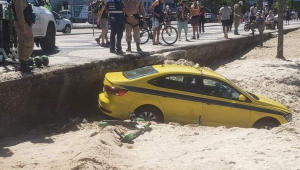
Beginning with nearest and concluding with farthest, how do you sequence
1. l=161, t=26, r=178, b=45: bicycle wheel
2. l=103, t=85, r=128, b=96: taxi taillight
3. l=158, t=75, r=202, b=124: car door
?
l=103, t=85, r=128, b=96: taxi taillight, l=158, t=75, r=202, b=124: car door, l=161, t=26, r=178, b=45: bicycle wheel

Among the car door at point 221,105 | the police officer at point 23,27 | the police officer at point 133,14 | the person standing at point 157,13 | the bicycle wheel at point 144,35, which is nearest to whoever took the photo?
the police officer at point 23,27

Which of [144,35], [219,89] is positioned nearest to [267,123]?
[219,89]

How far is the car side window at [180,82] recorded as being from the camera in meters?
9.40

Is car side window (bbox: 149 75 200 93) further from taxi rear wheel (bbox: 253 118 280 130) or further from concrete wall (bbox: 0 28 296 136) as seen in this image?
concrete wall (bbox: 0 28 296 136)

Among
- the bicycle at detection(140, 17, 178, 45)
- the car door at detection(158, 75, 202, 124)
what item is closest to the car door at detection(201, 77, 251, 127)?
the car door at detection(158, 75, 202, 124)

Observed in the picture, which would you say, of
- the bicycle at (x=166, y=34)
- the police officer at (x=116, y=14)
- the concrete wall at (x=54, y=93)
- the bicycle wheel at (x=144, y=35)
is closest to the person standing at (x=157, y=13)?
the bicycle at (x=166, y=34)

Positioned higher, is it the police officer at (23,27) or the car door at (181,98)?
the police officer at (23,27)

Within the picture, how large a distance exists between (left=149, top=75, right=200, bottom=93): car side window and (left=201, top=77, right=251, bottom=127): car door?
0.18 metres

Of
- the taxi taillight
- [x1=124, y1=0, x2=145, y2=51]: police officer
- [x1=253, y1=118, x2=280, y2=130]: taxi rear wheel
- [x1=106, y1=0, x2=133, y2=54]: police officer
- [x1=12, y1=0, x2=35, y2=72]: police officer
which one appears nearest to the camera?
[x1=12, y1=0, x2=35, y2=72]: police officer

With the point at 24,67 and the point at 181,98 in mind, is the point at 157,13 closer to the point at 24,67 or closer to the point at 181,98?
the point at 181,98

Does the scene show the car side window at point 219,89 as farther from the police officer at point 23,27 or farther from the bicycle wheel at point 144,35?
the bicycle wheel at point 144,35

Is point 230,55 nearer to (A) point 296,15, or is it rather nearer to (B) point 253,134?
(B) point 253,134

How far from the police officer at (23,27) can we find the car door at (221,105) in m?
3.56

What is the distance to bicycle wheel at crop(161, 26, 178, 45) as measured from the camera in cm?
1645
